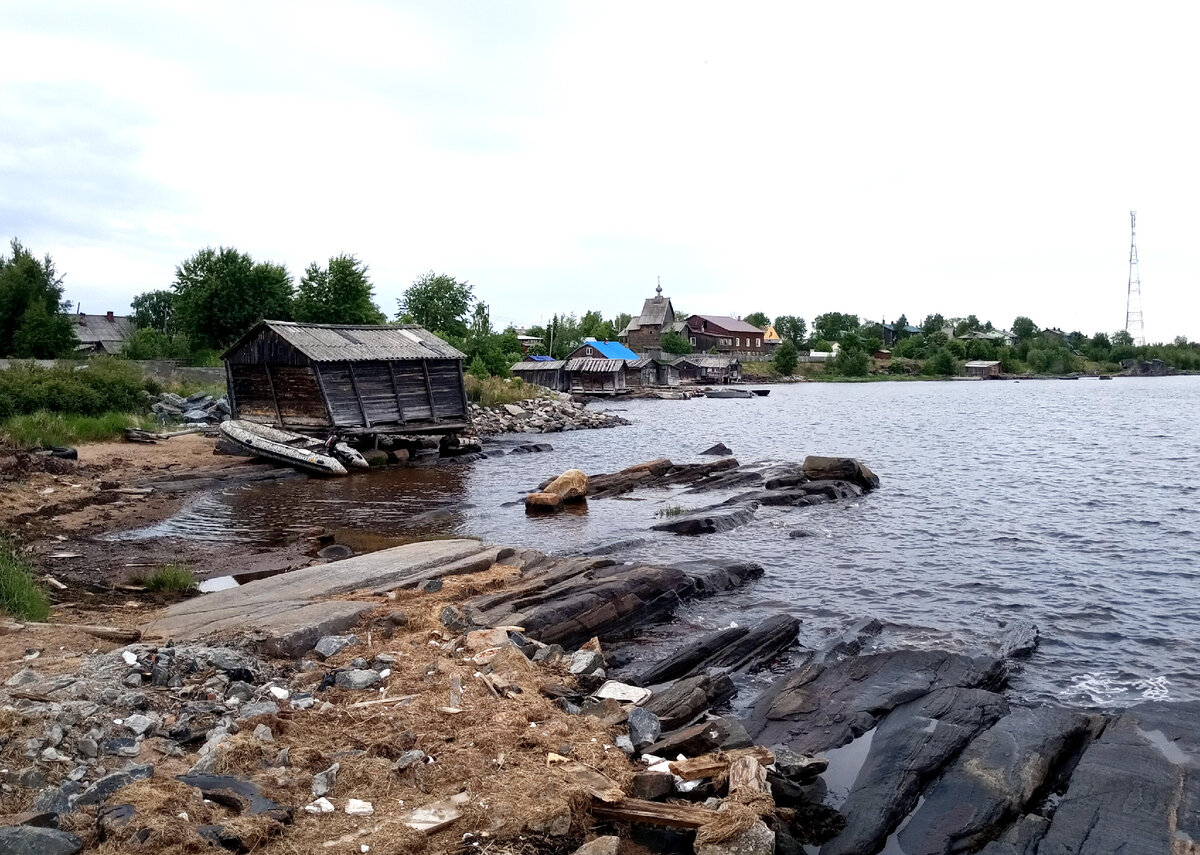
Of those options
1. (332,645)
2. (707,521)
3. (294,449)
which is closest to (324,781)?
(332,645)

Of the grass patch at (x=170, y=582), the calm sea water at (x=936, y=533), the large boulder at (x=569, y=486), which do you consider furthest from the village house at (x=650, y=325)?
the grass patch at (x=170, y=582)

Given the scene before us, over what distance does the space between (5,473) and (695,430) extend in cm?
3468

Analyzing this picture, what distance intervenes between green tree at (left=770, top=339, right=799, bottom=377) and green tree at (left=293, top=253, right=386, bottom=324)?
71078 mm

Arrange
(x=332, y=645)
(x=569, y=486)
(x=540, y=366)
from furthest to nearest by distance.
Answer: (x=540, y=366), (x=569, y=486), (x=332, y=645)

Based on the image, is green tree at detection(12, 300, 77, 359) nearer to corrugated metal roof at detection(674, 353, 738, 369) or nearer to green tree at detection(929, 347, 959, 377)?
corrugated metal roof at detection(674, 353, 738, 369)

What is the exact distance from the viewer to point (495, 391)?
1999 inches

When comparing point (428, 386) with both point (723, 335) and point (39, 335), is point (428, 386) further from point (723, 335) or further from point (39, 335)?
point (723, 335)

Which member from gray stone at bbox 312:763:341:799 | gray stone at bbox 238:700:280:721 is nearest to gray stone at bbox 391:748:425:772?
gray stone at bbox 312:763:341:799

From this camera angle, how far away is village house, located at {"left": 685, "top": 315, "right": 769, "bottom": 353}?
114 m

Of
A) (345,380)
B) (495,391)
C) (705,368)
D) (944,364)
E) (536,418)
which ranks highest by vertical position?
(944,364)

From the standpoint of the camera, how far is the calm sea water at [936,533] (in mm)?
11766

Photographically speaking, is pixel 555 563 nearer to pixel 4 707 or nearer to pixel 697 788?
pixel 697 788

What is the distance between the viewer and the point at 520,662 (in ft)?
29.1

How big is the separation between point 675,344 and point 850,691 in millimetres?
98658
